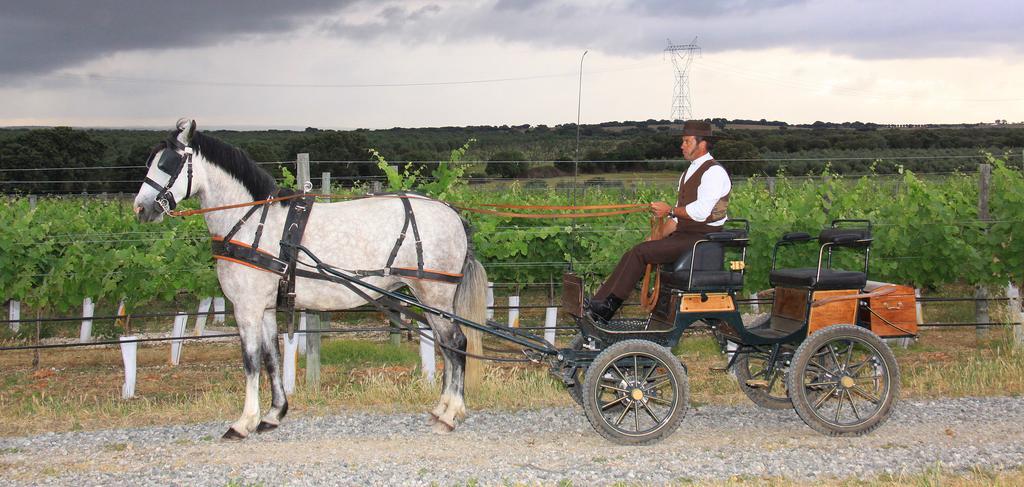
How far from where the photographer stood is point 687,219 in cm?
577

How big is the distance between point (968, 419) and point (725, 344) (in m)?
1.74

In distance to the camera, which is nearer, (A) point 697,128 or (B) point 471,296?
(A) point 697,128

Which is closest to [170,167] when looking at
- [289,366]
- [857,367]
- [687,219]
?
[289,366]

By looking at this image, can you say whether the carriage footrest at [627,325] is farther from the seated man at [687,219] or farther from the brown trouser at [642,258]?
the brown trouser at [642,258]

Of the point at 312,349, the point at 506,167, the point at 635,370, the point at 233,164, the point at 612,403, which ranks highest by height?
the point at 506,167

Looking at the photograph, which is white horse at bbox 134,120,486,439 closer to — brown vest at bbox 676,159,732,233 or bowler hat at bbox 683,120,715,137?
brown vest at bbox 676,159,732,233

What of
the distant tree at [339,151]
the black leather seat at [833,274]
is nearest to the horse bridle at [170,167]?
the black leather seat at [833,274]

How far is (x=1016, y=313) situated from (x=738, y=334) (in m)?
5.55

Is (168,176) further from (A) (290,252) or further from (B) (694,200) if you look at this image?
(B) (694,200)

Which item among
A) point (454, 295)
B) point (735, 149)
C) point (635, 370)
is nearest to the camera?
point (635, 370)

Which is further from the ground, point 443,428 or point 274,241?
point 274,241

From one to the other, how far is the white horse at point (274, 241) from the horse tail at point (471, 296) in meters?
0.07

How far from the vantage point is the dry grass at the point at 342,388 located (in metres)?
6.44

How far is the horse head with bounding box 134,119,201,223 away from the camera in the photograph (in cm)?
565
